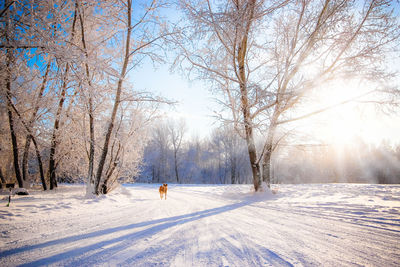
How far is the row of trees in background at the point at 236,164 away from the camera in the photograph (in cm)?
3716

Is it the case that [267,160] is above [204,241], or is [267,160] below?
above

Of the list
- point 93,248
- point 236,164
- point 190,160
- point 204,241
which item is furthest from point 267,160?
point 190,160

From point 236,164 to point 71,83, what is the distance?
36.0 meters

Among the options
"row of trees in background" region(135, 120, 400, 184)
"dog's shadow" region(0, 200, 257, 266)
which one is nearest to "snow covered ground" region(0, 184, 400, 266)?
"dog's shadow" region(0, 200, 257, 266)

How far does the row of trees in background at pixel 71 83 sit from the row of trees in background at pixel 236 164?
1031 inches

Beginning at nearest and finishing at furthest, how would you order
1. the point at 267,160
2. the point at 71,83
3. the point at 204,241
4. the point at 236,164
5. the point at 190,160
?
the point at 204,241 → the point at 71,83 → the point at 267,160 → the point at 236,164 → the point at 190,160

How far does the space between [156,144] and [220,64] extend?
3703 cm

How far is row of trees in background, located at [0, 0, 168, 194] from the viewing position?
3480 millimetres

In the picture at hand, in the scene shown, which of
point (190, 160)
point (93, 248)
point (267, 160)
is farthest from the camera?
point (190, 160)

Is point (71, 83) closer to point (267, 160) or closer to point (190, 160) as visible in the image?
point (267, 160)

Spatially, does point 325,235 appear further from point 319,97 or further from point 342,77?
point 342,77

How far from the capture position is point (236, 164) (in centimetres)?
3738

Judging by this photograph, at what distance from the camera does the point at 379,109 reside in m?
6.73

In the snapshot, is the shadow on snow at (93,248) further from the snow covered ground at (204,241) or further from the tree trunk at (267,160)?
the tree trunk at (267,160)
